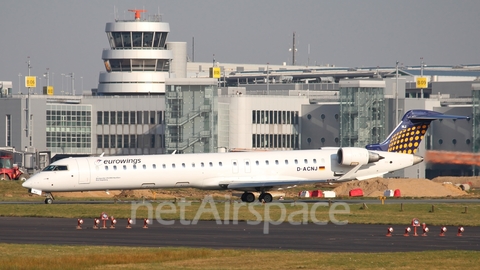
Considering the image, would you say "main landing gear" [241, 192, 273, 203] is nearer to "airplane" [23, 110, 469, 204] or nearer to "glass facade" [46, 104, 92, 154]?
"airplane" [23, 110, 469, 204]

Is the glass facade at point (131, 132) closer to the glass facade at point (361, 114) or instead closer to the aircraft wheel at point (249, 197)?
the glass facade at point (361, 114)

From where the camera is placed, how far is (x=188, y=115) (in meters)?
105

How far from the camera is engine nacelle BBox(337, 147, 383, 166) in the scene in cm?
5500

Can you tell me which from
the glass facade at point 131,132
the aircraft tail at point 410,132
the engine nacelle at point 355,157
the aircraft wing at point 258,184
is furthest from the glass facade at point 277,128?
the aircraft wing at point 258,184

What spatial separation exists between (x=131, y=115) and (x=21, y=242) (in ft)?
275

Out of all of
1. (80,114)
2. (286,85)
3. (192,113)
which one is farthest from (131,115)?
(286,85)

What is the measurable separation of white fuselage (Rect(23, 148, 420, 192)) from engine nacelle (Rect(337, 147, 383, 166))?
403mm

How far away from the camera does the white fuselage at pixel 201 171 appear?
53344 mm

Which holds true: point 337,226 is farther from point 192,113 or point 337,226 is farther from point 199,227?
point 192,113

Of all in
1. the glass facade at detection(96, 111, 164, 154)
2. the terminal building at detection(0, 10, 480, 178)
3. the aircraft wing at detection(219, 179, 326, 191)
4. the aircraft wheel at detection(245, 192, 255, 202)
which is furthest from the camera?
the glass facade at detection(96, 111, 164, 154)

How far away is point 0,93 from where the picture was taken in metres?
125

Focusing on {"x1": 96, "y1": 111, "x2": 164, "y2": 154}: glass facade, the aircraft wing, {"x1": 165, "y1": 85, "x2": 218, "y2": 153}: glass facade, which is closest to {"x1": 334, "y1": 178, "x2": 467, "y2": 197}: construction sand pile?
the aircraft wing

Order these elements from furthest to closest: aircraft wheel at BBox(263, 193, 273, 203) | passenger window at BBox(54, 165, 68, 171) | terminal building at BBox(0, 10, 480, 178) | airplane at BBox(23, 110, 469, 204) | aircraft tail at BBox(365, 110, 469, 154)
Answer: terminal building at BBox(0, 10, 480, 178) < aircraft tail at BBox(365, 110, 469, 154) < aircraft wheel at BBox(263, 193, 273, 203) < passenger window at BBox(54, 165, 68, 171) < airplane at BBox(23, 110, 469, 204)

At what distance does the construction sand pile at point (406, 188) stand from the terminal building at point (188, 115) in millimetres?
36194
